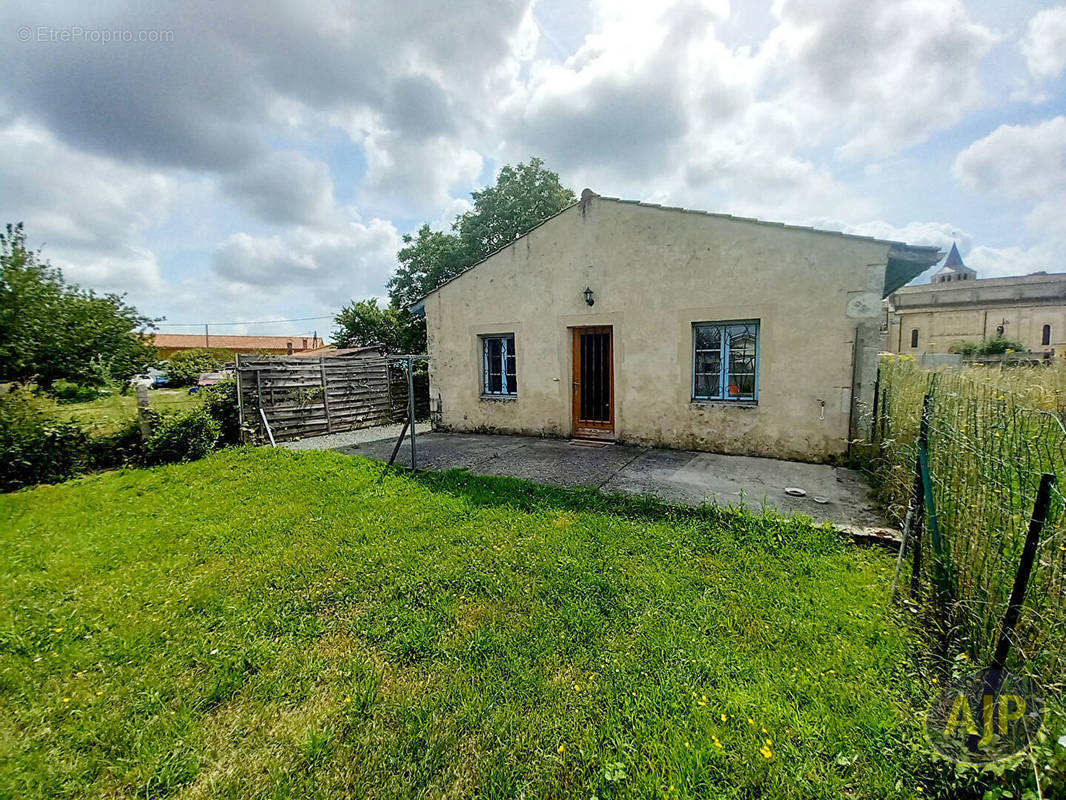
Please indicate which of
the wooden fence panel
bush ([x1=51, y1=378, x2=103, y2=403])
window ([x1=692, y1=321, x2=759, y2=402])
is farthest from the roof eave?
bush ([x1=51, y1=378, x2=103, y2=403])

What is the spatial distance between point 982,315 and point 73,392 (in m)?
66.5

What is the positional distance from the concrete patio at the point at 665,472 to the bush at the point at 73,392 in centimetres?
395

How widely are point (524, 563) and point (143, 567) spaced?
371 cm

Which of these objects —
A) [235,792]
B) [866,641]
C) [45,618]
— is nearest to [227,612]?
[45,618]

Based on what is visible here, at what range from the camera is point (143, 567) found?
13.1 ft

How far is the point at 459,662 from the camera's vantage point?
8.70ft

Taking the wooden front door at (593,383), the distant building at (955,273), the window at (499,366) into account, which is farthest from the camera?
the distant building at (955,273)

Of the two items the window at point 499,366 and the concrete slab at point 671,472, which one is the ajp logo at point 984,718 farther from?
the window at point 499,366

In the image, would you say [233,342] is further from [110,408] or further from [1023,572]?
[1023,572]

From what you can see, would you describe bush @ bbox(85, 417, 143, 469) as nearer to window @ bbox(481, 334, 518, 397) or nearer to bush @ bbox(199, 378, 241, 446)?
bush @ bbox(199, 378, 241, 446)

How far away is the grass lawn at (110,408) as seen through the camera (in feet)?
25.6

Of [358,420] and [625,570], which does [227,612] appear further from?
[358,420]

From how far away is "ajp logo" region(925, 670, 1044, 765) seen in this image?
1821mm

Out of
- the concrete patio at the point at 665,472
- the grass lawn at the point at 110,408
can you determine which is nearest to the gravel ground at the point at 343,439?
the concrete patio at the point at 665,472
